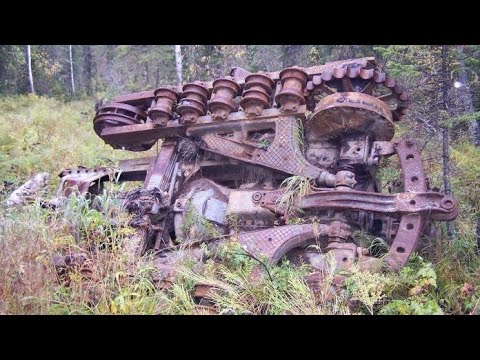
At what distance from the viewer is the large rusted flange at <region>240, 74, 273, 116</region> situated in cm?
609

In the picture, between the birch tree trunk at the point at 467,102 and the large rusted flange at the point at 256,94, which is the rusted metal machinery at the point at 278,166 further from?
the birch tree trunk at the point at 467,102

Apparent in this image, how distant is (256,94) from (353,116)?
1.26 meters

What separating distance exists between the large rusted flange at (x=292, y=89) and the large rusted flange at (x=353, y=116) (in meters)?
0.29

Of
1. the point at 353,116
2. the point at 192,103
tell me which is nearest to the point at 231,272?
the point at 353,116

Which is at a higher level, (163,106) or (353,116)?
(163,106)

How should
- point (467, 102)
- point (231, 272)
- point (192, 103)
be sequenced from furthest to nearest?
point (467, 102)
point (192, 103)
point (231, 272)

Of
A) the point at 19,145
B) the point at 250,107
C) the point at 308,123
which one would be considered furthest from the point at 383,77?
the point at 19,145

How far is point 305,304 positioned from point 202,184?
121 inches

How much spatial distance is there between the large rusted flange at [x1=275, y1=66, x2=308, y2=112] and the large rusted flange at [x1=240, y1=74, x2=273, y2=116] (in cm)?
23

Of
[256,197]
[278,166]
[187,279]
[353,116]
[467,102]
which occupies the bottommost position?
[187,279]

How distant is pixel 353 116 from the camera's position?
5.50 meters

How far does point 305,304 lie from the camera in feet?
12.9

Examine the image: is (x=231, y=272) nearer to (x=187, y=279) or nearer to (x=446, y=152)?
(x=187, y=279)

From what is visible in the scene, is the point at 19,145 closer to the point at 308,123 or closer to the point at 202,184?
the point at 202,184
